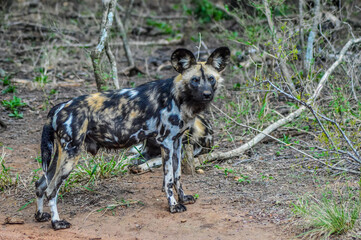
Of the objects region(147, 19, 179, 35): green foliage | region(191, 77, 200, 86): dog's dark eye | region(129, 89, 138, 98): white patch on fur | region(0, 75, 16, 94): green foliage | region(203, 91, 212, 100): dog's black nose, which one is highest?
region(147, 19, 179, 35): green foliage

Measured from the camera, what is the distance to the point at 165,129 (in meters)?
4.46

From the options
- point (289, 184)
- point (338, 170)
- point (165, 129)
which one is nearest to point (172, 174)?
point (165, 129)

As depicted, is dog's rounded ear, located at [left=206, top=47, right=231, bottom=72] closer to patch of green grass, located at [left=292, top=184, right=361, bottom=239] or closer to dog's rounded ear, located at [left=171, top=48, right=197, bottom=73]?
dog's rounded ear, located at [left=171, top=48, right=197, bottom=73]

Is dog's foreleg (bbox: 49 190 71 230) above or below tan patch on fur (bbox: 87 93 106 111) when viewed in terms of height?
below

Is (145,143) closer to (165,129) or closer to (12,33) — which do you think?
(165,129)

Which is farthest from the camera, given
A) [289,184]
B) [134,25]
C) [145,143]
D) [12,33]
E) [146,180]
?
[134,25]

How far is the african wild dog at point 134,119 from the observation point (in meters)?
4.26

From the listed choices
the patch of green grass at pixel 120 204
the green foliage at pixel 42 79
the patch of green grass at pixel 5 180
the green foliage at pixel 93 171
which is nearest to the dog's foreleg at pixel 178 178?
the patch of green grass at pixel 120 204

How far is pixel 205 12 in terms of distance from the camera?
11.5 m

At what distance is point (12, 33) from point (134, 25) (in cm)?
282

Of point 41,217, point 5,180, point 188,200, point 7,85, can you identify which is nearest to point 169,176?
point 188,200

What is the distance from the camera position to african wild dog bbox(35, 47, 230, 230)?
4.26 metres

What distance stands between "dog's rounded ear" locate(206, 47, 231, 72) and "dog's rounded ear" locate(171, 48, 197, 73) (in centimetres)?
18

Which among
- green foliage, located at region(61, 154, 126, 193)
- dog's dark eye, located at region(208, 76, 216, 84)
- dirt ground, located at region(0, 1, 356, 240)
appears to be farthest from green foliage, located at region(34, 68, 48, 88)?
dog's dark eye, located at region(208, 76, 216, 84)
